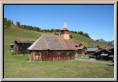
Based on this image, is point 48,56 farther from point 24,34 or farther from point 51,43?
point 24,34

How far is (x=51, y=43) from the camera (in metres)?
20.3

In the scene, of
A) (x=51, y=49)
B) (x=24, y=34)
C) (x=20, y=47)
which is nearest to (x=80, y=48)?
(x=24, y=34)

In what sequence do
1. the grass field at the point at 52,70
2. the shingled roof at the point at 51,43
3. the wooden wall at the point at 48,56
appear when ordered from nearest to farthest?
the grass field at the point at 52,70, the wooden wall at the point at 48,56, the shingled roof at the point at 51,43

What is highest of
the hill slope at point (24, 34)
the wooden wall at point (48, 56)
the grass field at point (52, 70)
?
the hill slope at point (24, 34)

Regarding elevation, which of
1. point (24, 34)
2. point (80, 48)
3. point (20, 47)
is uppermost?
point (24, 34)

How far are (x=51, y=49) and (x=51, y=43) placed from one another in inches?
50.7

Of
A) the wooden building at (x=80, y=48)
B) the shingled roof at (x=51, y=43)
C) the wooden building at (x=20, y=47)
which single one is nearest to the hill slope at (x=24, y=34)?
the wooden building at (x=20, y=47)

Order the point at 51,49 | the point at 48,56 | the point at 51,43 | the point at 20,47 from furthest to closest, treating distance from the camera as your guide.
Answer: the point at 20,47, the point at 51,43, the point at 51,49, the point at 48,56

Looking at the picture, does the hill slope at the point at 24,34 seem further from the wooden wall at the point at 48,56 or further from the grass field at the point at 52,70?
the wooden wall at the point at 48,56

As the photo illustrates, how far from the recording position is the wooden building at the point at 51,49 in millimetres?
18562

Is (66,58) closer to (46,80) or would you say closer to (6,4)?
(46,80)

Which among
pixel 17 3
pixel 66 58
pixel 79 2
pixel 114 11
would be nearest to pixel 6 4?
pixel 17 3

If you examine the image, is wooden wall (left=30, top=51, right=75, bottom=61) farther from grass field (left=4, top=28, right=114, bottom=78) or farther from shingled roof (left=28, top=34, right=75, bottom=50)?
grass field (left=4, top=28, right=114, bottom=78)

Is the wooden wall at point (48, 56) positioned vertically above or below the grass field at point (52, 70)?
above
